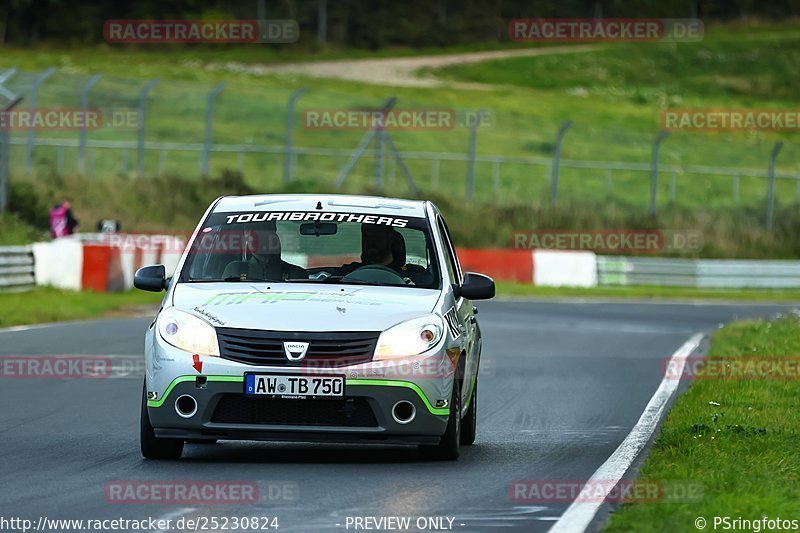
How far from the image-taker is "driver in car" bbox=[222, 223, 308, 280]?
1050cm

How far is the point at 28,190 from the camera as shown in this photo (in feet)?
120

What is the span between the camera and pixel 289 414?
9461 millimetres

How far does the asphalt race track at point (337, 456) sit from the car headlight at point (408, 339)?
627 mm

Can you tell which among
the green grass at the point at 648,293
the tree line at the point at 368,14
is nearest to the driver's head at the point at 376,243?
the green grass at the point at 648,293

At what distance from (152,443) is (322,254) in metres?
1.85

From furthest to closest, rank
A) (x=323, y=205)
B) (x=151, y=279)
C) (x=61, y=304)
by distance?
1. (x=61, y=304)
2. (x=323, y=205)
3. (x=151, y=279)

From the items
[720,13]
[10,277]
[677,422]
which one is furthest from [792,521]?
[720,13]

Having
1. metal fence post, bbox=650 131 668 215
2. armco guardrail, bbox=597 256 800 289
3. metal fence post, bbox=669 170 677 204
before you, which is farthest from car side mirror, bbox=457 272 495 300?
metal fence post, bbox=669 170 677 204

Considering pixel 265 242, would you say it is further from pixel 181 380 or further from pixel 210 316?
pixel 181 380

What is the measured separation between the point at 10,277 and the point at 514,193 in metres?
23.5

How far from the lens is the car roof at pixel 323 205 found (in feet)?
35.9

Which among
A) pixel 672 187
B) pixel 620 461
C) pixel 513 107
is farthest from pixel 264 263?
pixel 513 107

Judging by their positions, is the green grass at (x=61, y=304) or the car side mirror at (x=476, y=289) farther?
the green grass at (x=61, y=304)

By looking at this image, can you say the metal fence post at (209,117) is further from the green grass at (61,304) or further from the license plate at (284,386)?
the license plate at (284,386)
